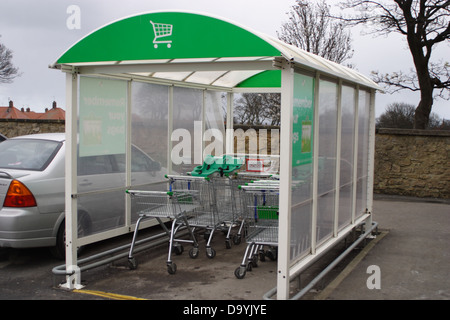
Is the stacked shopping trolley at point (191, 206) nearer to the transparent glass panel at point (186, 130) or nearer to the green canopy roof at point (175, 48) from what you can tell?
the transparent glass panel at point (186, 130)

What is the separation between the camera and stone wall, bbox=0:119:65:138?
15672 millimetres

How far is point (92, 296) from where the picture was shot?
5.44 m

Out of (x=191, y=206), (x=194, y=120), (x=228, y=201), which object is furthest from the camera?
(x=194, y=120)

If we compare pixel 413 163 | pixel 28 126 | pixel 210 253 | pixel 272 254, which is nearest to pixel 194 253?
pixel 210 253

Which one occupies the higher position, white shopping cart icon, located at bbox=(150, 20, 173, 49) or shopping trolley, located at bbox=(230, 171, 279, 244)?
white shopping cart icon, located at bbox=(150, 20, 173, 49)

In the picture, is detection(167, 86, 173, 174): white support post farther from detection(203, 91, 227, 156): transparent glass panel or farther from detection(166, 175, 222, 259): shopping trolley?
detection(203, 91, 227, 156): transparent glass panel

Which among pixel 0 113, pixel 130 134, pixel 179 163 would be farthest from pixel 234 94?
pixel 0 113

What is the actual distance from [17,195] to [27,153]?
1.00 m

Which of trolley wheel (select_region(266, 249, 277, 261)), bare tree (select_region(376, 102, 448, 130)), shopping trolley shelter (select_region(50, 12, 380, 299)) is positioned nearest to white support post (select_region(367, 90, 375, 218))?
shopping trolley shelter (select_region(50, 12, 380, 299))

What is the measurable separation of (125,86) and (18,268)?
2.78m

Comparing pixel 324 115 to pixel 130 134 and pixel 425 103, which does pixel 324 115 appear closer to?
pixel 130 134

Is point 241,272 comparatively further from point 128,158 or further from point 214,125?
point 214,125

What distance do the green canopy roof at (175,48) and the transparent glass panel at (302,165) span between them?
0.29 metres

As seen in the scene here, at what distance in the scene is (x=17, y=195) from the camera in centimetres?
628
